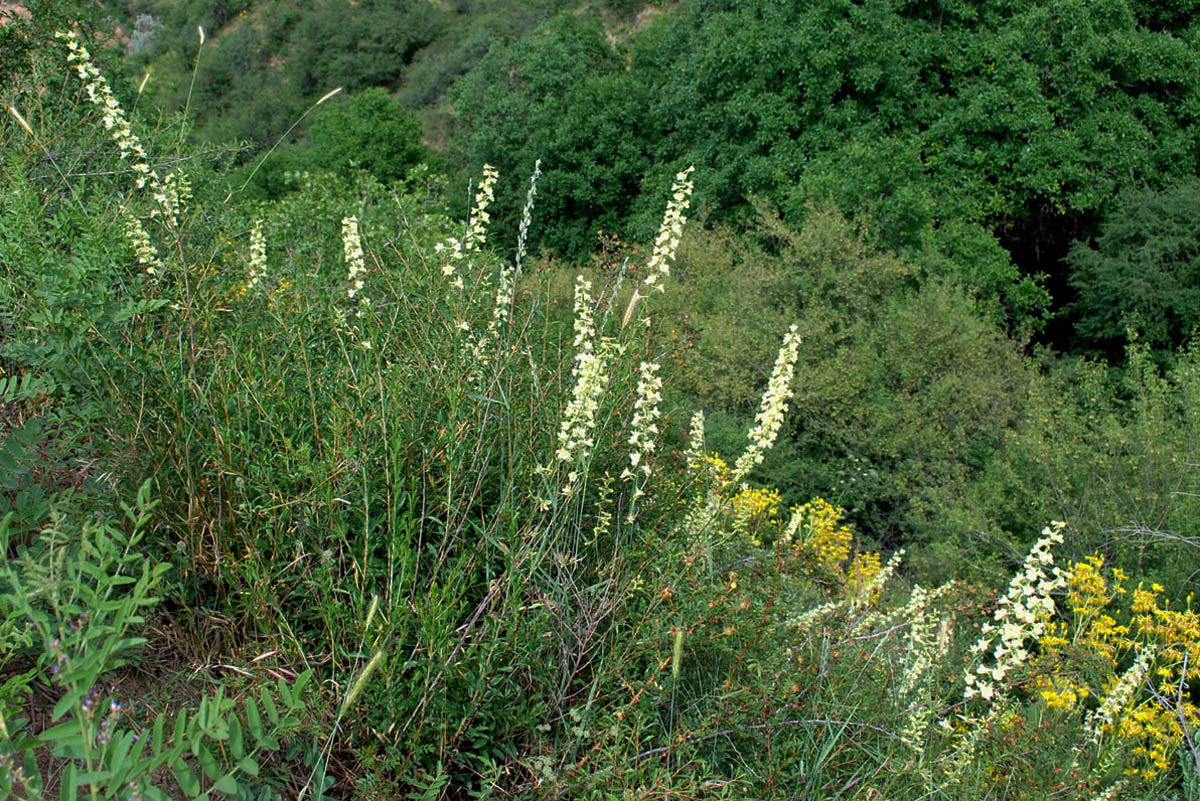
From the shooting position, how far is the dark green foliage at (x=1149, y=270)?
15.2 m

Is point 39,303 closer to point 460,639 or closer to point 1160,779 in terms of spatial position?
point 460,639

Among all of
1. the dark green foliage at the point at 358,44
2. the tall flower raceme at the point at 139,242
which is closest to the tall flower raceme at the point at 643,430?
the tall flower raceme at the point at 139,242

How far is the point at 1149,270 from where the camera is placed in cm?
1542

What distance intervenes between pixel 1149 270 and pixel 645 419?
51.0ft

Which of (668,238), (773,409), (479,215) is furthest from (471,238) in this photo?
(773,409)

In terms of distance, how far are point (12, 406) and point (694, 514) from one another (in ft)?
7.26

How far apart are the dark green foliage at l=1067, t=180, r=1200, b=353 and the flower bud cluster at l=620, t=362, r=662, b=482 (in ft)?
46.7

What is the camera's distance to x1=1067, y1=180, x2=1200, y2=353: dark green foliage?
15.2 m

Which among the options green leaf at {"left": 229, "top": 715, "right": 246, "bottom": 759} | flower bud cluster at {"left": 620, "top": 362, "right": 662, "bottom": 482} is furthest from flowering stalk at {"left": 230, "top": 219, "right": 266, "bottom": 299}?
green leaf at {"left": 229, "top": 715, "right": 246, "bottom": 759}

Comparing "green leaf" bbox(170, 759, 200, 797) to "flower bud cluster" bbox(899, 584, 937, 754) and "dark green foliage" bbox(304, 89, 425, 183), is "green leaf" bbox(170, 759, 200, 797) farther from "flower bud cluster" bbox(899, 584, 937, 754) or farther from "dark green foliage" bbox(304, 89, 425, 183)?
"dark green foliage" bbox(304, 89, 425, 183)

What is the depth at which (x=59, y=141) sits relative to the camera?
407 cm

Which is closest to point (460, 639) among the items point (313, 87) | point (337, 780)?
point (337, 780)

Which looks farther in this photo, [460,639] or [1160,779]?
[1160,779]

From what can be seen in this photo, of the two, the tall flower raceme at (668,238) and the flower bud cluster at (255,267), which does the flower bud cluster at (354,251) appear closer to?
the flower bud cluster at (255,267)
